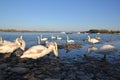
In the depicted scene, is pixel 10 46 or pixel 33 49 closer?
pixel 33 49

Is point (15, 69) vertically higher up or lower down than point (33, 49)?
lower down

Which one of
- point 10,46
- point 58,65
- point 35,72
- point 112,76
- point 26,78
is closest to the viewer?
point 26,78

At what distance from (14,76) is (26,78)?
76 centimetres

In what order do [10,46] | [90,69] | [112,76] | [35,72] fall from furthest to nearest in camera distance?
[10,46]
[90,69]
[35,72]
[112,76]

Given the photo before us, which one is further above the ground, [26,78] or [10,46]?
[10,46]

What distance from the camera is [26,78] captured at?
10.3 m

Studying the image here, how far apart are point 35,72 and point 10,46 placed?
5725 mm

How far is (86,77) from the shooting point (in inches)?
422

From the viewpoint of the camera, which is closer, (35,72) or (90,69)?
(35,72)

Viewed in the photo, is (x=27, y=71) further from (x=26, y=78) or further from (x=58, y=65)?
(x=58, y=65)

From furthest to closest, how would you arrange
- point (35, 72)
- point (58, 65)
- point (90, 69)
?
point (58, 65) < point (90, 69) < point (35, 72)

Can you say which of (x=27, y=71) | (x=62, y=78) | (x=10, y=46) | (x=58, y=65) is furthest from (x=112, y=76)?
(x=10, y=46)

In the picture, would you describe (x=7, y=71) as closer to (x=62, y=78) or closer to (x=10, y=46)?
(x=62, y=78)

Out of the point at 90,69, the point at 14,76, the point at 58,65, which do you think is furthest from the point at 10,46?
the point at 90,69
